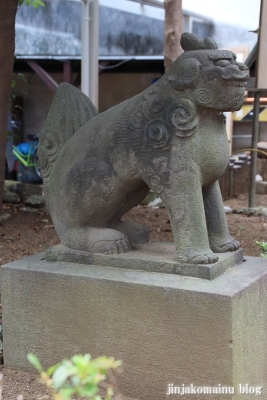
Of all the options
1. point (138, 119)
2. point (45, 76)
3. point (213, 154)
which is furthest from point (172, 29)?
point (45, 76)

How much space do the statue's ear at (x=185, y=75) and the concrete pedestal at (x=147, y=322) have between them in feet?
2.76

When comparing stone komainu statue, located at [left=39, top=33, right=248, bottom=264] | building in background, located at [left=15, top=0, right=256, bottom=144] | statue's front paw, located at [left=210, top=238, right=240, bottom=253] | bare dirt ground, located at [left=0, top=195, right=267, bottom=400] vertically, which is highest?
building in background, located at [left=15, top=0, right=256, bottom=144]

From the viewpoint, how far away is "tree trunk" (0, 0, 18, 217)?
465 cm

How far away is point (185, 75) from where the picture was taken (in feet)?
7.61

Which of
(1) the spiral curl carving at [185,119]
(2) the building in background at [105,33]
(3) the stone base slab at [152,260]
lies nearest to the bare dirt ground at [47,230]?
(3) the stone base slab at [152,260]

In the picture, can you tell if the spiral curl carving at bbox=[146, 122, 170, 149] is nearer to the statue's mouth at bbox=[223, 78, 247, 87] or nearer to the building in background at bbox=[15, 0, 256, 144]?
the statue's mouth at bbox=[223, 78, 247, 87]

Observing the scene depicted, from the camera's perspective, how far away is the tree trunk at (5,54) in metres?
4.65

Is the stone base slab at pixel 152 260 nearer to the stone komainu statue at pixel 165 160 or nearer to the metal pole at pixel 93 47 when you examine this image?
the stone komainu statue at pixel 165 160

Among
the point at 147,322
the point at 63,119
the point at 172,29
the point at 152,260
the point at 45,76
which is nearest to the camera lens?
the point at 147,322

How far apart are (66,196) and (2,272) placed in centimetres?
49

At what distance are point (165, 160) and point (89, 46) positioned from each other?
164 inches

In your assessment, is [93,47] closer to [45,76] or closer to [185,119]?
[45,76]

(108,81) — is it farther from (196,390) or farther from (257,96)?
(196,390)

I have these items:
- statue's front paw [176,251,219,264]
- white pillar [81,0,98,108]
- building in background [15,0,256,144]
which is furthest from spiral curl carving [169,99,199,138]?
building in background [15,0,256,144]
